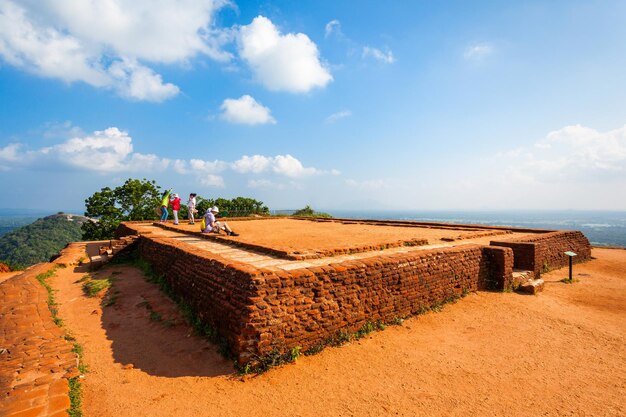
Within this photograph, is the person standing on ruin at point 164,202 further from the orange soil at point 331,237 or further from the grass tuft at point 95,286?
the grass tuft at point 95,286

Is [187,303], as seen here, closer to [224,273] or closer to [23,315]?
[224,273]

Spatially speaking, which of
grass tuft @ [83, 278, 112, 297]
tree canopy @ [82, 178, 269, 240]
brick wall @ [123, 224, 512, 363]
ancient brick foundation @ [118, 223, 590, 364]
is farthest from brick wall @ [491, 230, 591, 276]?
tree canopy @ [82, 178, 269, 240]

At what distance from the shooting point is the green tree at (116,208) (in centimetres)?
2572

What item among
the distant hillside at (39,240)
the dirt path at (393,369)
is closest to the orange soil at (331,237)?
the dirt path at (393,369)

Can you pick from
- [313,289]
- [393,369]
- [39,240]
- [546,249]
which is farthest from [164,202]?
[39,240]

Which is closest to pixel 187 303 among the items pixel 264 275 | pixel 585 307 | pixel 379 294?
pixel 264 275

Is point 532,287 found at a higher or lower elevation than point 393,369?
higher

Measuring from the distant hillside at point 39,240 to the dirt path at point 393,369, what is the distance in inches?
1921

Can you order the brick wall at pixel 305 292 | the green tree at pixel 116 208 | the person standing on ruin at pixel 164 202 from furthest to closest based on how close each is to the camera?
1. the green tree at pixel 116 208
2. the person standing on ruin at pixel 164 202
3. the brick wall at pixel 305 292

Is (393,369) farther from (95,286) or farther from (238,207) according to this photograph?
(238,207)

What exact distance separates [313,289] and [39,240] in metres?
74.2

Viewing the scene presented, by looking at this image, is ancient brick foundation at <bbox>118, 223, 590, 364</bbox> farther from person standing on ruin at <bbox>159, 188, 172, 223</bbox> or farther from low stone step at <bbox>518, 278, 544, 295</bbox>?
person standing on ruin at <bbox>159, 188, 172, 223</bbox>

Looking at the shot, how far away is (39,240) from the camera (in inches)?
2299

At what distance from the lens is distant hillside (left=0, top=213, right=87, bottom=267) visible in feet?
160
